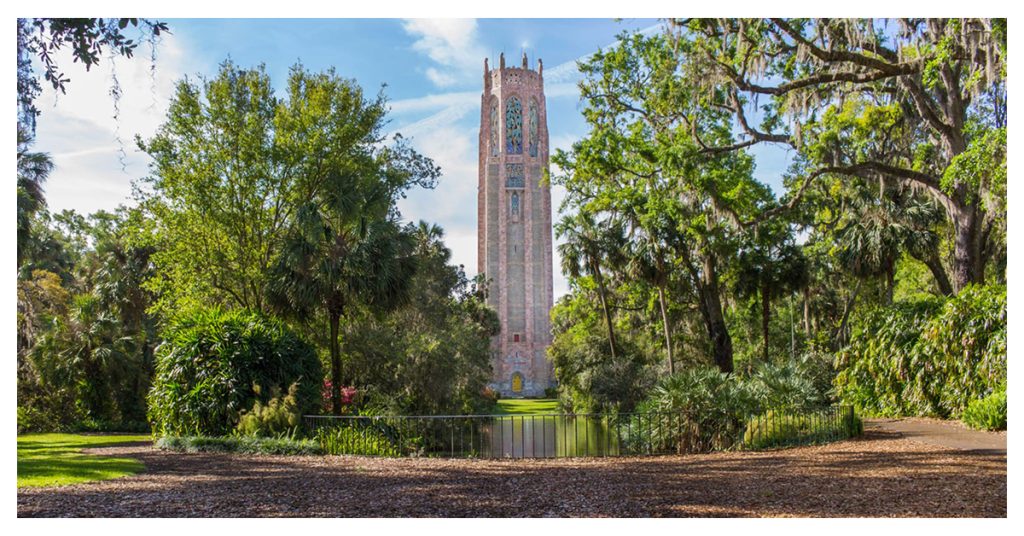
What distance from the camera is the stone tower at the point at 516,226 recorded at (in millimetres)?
67688

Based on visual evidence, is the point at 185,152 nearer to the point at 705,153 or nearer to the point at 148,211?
the point at 148,211

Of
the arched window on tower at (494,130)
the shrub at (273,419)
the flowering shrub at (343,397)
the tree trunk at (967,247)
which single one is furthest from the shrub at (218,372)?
the arched window on tower at (494,130)

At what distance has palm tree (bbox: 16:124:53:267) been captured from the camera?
17156mm

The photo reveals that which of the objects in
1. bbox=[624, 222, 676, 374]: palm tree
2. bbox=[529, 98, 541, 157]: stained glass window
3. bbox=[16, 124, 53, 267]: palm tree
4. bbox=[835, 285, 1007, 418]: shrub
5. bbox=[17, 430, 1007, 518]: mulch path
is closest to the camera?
bbox=[17, 430, 1007, 518]: mulch path

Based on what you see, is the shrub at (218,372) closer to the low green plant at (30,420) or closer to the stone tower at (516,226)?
the low green plant at (30,420)

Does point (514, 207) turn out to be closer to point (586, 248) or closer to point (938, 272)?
point (586, 248)

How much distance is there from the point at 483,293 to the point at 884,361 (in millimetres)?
37915

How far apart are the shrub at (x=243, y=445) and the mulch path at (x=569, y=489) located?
1.45m

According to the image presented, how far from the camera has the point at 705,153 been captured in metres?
17.0

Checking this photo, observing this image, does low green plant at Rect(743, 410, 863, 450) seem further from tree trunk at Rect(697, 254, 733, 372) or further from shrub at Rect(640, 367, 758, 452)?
tree trunk at Rect(697, 254, 733, 372)

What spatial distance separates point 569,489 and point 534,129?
6309 cm

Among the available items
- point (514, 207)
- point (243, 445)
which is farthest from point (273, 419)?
point (514, 207)

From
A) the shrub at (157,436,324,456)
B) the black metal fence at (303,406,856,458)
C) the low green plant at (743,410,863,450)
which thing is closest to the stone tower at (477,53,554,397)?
the black metal fence at (303,406,856,458)

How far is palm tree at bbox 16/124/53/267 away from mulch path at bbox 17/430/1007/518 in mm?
8737
